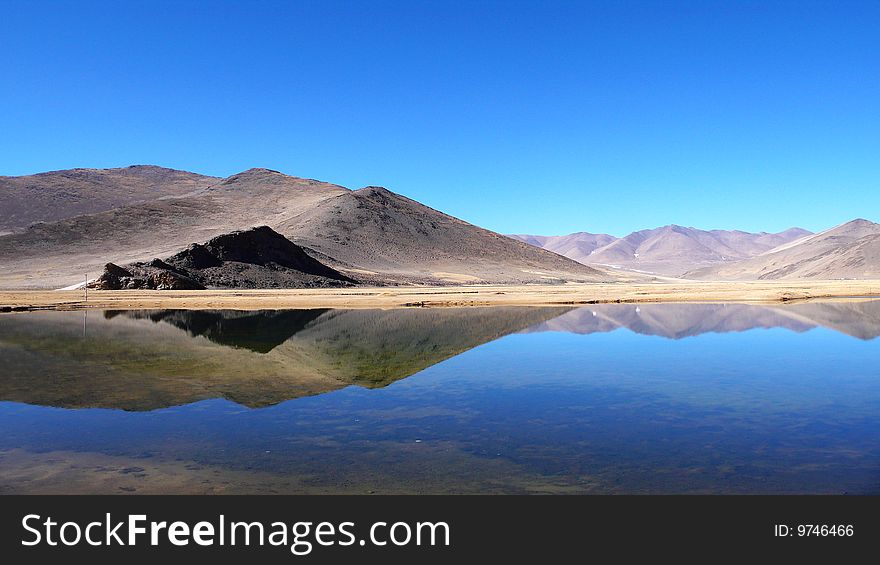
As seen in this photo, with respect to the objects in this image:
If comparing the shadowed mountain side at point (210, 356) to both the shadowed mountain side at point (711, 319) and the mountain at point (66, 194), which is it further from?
the mountain at point (66, 194)

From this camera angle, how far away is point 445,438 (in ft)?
34.4

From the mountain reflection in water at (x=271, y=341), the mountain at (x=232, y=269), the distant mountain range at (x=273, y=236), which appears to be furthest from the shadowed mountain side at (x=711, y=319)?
the distant mountain range at (x=273, y=236)

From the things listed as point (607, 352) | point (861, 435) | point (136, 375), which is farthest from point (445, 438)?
point (607, 352)

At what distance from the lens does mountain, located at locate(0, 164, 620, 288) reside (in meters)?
102

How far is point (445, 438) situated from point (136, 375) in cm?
1065

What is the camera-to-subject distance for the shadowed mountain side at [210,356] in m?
14.7

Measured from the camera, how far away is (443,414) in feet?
40.4

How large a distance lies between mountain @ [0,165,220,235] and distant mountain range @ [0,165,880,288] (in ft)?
1.40

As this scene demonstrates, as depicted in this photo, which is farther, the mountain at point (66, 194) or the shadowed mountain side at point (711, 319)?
the mountain at point (66, 194)

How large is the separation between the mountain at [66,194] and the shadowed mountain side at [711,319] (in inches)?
5867

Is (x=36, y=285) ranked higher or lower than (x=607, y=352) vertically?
higher

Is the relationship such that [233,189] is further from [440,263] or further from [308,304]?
[308,304]

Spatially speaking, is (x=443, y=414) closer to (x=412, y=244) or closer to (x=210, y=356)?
(x=210, y=356)
